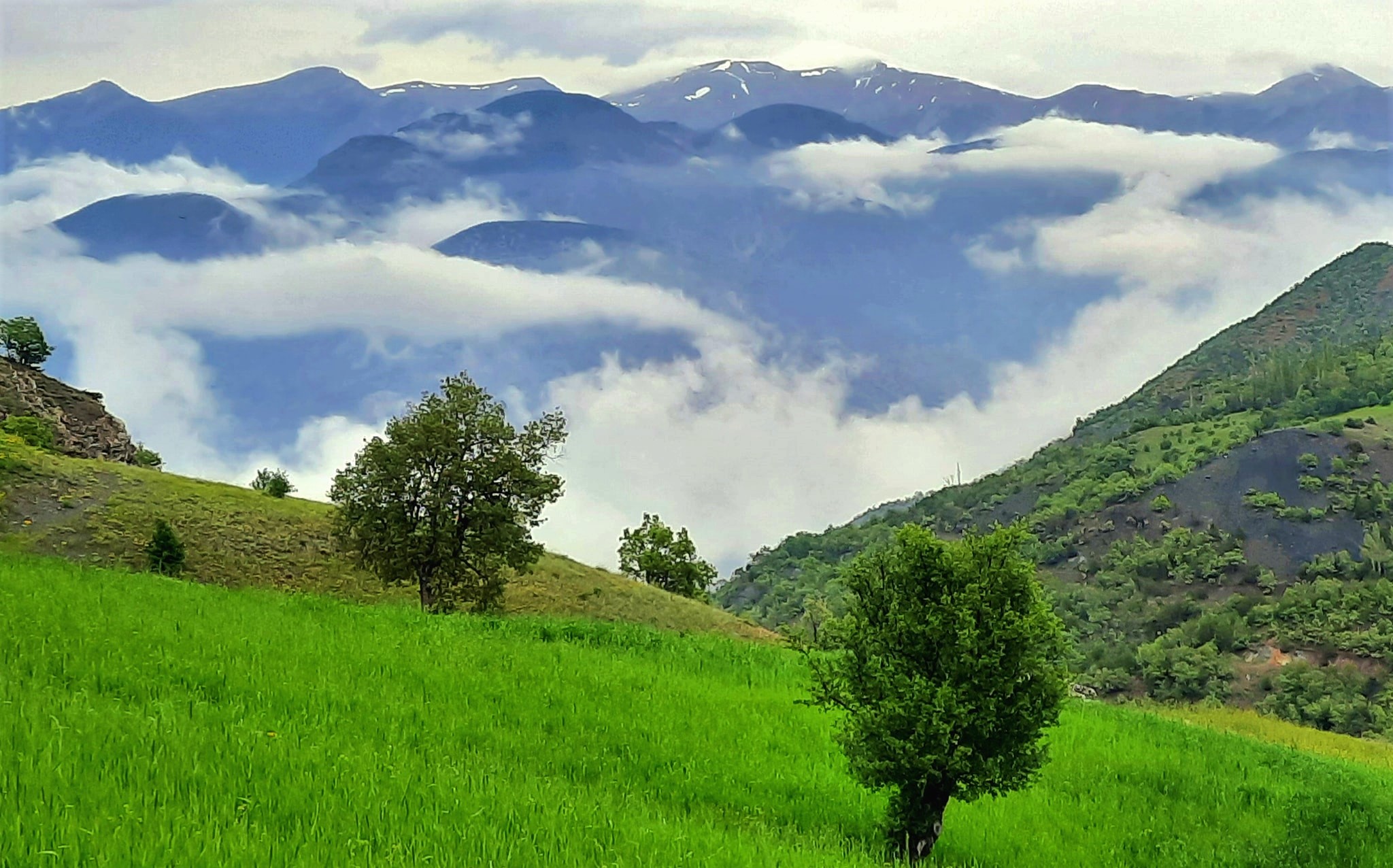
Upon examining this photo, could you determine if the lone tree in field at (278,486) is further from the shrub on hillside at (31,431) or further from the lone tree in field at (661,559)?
the lone tree in field at (661,559)

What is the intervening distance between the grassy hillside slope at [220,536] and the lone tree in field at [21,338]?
15752 millimetres

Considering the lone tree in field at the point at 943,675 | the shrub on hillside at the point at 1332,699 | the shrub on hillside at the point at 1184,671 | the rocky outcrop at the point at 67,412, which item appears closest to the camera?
the lone tree in field at the point at 943,675

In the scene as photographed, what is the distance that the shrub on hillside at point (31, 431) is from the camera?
5003 cm

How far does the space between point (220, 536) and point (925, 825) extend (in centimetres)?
3991

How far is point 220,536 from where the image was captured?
150 ft

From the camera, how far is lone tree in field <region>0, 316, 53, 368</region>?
2431 inches

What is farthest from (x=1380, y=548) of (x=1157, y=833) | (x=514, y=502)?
(x=1157, y=833)

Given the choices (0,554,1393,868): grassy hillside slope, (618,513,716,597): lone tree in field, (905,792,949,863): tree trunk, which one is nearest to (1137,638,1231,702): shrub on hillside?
(618,513,716,597): lone tree in field

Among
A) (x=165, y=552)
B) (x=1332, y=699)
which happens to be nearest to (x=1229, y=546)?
(x=1332, y=699)

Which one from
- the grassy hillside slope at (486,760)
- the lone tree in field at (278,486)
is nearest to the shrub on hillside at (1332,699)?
the lone tree in field at (278,486)

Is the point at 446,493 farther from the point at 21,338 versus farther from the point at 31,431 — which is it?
the point at 21,338

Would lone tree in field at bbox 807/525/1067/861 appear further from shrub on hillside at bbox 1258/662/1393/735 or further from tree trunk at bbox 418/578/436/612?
shrub on hillside at bbox 1258/662/1393/735

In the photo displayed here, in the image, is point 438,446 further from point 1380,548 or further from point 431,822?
point 1380,548

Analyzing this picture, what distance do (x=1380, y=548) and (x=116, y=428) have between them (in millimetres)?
121505
